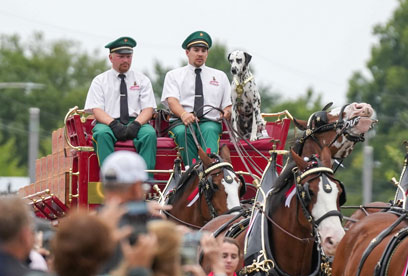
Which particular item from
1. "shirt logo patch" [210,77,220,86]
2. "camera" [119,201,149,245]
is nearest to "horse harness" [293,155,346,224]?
"shirt logo patch" [210,77,220,86]

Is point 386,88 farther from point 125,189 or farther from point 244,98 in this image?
point 125,189

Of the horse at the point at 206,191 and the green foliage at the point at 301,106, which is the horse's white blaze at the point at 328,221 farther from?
the green foliage at the point at 301,106

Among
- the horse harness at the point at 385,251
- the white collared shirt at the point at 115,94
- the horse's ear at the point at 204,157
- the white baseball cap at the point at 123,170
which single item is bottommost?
the horse harness at the point at 385,251

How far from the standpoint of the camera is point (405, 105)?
198ft

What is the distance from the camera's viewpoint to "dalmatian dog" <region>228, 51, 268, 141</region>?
14.2 meters

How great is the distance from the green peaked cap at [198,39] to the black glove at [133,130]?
1.33 meters

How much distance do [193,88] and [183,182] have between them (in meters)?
1.28

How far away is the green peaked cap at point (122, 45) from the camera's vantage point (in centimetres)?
1382

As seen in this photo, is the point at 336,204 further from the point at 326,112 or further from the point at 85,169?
the point at 85,169

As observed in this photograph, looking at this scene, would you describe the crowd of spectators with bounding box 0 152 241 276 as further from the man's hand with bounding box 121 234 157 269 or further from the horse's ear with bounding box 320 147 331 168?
the horse's ear with bounding box 320 147 331 168

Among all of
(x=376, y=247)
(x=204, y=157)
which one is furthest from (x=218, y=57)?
(x=376, y=247)

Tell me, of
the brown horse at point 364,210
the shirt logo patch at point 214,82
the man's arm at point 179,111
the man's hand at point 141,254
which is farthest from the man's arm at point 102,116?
the man's hand at point 141,254

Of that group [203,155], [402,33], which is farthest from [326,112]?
[402,33]

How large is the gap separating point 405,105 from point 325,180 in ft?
165
